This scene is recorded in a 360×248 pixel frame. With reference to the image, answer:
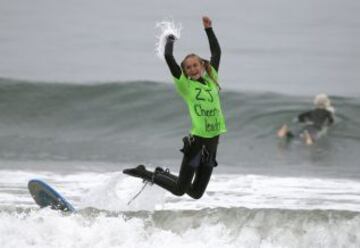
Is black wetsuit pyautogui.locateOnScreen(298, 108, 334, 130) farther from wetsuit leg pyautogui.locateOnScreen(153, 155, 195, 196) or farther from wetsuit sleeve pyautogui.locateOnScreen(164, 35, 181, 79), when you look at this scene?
wetsuit sleeve pyautogui.locateOnScreen(164, 35, 181, 79)

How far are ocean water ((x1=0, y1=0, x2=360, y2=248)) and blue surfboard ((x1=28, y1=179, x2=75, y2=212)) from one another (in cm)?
23

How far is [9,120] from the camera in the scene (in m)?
21.5

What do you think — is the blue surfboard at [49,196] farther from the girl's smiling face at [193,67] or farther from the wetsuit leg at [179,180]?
the girl's smiling face at [193,67]

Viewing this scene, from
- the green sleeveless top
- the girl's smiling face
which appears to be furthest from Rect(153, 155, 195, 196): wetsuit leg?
the girl's smiling face

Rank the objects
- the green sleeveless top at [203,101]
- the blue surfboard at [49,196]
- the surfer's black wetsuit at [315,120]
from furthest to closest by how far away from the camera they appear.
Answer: the surfer's black wetsuit at [315,120] → the blue surfboard at [49,196] → the green sleeveless top at [203,101]

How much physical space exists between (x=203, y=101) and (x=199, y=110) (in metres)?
0.10

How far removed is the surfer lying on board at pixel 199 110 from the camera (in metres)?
8.66

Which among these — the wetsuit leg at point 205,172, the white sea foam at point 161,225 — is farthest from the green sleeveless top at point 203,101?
the white sea foam at point 161,225

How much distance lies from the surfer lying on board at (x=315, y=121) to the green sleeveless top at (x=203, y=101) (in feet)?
33.9

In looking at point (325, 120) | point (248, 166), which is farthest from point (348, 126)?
point (248, 166)

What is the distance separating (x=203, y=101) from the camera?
28.7 ft

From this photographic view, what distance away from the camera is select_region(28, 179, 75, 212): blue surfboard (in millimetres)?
9688

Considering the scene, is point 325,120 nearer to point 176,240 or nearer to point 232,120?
point 232,120

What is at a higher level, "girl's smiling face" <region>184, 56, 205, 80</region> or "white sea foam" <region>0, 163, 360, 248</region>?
"girl's smiling face" <region>184, 56, 205, 80</region>
